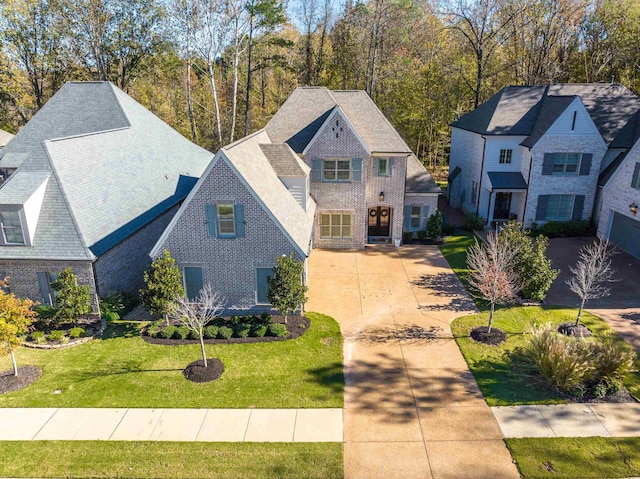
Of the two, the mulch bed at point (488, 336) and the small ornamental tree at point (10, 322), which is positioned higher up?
the small ornamental tree at point (10, 322)

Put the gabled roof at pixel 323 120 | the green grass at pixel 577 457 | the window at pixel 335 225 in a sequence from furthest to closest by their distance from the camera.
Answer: the window at pixel 335 225 < the gabled roof at pixel 323 120 < the green grass at pixel 577 457

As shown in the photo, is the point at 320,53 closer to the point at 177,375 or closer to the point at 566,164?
the point at 566,164

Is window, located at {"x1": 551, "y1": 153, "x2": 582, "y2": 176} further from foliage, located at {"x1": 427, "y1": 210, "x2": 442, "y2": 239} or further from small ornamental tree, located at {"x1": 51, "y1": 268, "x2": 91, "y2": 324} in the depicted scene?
small ornamental tree, located at {"x1": 51, "y1": 268, "x2": 91, "y2": 324}

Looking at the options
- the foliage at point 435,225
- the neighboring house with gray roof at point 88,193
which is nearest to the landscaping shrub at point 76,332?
the neighboring house with gray roof at point 88,193

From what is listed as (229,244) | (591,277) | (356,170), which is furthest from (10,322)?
(591,277)

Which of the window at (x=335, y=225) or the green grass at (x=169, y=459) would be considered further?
the window at (x=335, y=225)

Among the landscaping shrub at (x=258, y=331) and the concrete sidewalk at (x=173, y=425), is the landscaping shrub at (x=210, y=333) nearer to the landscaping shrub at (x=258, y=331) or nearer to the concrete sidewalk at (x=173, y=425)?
the landscaping shrub at (x=258, y=331)
